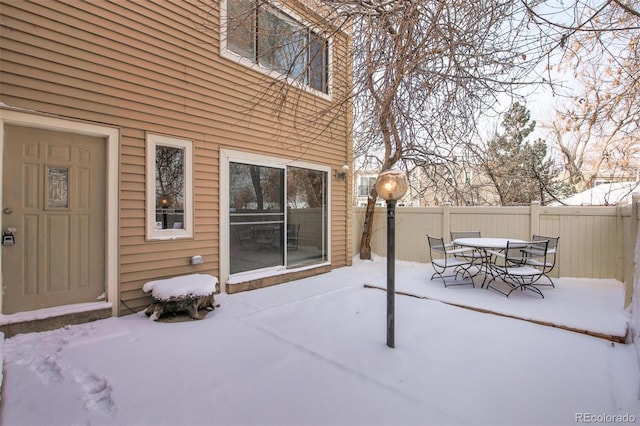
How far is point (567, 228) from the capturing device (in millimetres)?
5176

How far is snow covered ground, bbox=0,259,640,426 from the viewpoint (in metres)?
1.80

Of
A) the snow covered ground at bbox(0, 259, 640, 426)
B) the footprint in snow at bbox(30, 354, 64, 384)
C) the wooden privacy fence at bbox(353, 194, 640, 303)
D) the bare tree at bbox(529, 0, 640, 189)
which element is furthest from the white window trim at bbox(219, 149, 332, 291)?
the bare tree at bbox(529, 0, 640, 189)

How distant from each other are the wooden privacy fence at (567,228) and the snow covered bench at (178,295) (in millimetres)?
4892

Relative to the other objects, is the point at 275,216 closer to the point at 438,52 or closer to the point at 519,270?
the point at 438,52

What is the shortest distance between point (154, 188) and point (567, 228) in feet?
21.0

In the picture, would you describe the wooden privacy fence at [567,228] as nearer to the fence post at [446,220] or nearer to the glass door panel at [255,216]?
the fence post at [446,220]

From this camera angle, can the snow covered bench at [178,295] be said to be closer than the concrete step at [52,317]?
No

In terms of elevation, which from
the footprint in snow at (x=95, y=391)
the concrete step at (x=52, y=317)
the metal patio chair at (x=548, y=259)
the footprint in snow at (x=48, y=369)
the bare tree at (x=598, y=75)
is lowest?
the footprint in snow at (x=95, y=391)

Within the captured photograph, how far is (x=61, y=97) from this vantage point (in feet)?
9.90

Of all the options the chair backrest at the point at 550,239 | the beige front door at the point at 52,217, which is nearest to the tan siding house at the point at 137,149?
the beige front door at the point at 52,217

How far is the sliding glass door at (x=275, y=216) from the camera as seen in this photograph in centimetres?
458

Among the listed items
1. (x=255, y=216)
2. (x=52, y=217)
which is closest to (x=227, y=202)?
(x=255, y=216)

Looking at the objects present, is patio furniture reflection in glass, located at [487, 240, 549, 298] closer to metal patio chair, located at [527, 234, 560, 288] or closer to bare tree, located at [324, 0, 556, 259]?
metal patio chair, located at [527, 234, 560, 288]

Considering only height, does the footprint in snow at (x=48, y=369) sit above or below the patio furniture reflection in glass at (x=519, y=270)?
below
